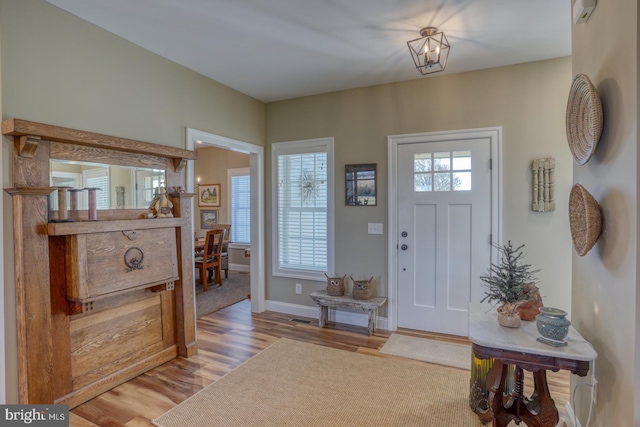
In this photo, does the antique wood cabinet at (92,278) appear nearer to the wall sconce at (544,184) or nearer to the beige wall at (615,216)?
the beige wall at (615,216)

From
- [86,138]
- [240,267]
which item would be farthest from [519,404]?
[240,267]

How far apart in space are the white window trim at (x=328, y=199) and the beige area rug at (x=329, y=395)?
1.14 meters

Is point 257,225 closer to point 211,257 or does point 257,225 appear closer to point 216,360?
point 216,360

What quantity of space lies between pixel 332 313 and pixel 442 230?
1572 mm

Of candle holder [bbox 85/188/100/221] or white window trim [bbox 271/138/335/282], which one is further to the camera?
white window trim [bbox 271/138/335/282]

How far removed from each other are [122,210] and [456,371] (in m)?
2.96

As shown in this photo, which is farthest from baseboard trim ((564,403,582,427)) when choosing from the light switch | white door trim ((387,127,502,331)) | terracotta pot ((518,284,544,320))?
the light switch

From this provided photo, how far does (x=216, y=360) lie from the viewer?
2863 mm

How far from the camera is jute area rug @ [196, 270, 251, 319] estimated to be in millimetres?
4352

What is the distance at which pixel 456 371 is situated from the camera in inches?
103

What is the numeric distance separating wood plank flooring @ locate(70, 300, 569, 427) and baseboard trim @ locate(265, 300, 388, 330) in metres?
0.08

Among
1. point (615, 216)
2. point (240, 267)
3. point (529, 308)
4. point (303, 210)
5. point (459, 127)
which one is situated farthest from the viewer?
point (240, 267)

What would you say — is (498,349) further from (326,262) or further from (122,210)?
(122,210)

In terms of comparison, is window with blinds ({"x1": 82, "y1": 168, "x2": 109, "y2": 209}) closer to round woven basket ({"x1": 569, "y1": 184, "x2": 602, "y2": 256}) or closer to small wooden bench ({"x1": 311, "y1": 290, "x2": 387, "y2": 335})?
small wooden bench ({"x1": 311, "y1": 290, "x2": 387, "y2": 335})
